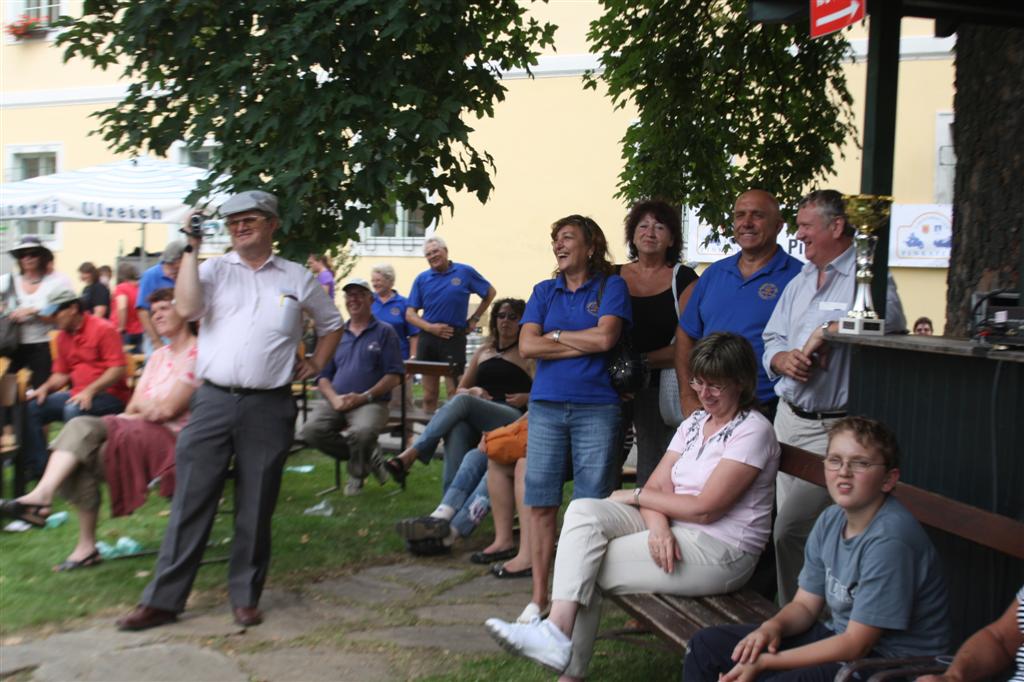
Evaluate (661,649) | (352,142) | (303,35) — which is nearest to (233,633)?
(661,649)

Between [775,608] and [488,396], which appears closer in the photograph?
[775,608]

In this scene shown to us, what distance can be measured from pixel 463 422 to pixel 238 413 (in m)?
2.23

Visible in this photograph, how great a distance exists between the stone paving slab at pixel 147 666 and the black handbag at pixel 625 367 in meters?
2.03

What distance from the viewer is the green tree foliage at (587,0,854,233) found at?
8719mm

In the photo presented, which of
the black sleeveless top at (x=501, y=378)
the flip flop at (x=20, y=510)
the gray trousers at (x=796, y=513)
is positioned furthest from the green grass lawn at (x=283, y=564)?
the black sleeveless top at (x=501, y=378)

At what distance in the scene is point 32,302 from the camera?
872 cm

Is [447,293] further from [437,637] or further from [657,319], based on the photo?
[437,637]

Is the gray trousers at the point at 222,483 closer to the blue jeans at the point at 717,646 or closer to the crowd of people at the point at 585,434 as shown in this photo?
the crowd of people at the point at 585,434

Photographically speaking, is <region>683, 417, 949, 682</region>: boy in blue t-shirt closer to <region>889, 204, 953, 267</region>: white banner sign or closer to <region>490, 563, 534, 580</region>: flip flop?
<region>490, 563, 534, 580</region>: flip flop

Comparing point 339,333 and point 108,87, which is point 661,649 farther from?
point 108,87

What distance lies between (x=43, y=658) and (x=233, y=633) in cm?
81

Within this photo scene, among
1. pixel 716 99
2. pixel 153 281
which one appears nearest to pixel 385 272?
pixel 153 281

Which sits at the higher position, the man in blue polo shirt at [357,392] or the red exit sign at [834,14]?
the red exit sign at [834,14]

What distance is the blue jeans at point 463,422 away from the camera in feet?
24.4
